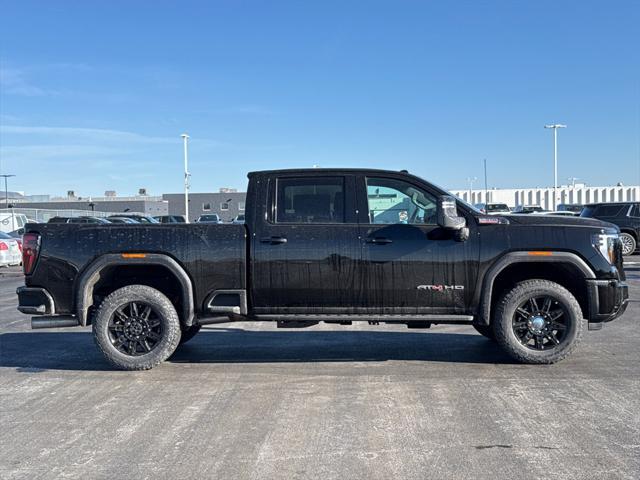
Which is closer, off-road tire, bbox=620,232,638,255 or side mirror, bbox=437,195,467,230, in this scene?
side mirror, bbox=437,195,467,230

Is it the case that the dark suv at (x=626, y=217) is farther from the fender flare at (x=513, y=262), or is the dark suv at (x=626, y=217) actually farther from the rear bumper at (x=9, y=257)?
the rear bumper at (x=9, y=257)

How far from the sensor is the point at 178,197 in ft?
272

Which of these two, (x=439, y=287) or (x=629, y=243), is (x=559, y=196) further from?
(x=439, y=287)

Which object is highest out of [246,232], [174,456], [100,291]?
[246,232]

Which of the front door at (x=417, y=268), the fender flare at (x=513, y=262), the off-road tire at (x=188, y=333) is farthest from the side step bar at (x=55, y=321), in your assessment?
the fender flare at (x=513, y=262)

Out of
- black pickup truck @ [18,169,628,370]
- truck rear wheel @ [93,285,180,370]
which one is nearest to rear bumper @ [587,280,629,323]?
black pickup truck @ [18,169,628,370]

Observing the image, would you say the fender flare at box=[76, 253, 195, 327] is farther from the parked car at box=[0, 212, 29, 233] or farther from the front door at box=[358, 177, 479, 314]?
the parked car at box=[0, 212, 29, 233]

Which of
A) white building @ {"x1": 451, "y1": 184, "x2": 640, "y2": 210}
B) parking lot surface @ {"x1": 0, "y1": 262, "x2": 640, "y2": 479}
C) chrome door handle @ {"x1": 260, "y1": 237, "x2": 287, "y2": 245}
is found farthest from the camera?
white building @ {"x1": 451, "y1": 184, "x2": 640, "y2": 210}

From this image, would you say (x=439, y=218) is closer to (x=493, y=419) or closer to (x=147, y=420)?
(x=493, y=419)

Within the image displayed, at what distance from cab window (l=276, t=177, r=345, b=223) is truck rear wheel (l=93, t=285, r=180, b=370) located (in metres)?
1.60

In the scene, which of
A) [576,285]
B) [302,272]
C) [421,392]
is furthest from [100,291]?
[576,285]

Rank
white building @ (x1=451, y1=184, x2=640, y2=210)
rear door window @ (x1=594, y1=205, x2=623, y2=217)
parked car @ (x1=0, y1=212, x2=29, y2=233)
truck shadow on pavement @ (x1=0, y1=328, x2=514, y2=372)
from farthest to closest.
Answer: white building @ (x1=451, y1=184, x2=640, y2=210)
parked car @ (x1=0, y1=212, x2=29, y2=233)
rear door window @ (x1=594, y1=205, x2=623, y2=217)
truck shadow on pavement @ (x1=0, y1=328, x2=514, y2=372)

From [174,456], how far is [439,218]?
3.39 meters

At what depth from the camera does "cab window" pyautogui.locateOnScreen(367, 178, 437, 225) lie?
6516mm
